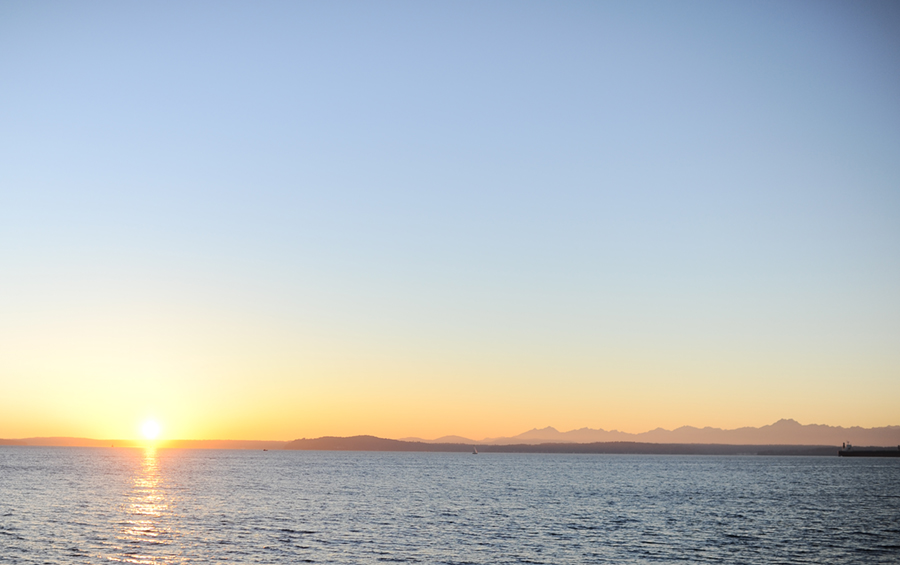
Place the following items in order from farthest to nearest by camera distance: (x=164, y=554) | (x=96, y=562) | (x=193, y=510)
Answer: (x=193, y=510) → (x=164, y=554) → (x=96, y=562)

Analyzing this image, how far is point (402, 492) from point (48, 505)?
4972 cm

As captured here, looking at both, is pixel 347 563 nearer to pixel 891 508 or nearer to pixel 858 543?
pixel 858 543

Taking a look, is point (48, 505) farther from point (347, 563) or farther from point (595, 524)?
point (595, 524)

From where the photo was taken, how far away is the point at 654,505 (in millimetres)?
91938

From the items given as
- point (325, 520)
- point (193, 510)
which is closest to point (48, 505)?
point (193, 510)

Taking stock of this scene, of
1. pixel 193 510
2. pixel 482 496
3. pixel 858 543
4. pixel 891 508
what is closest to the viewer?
pixel 858 543

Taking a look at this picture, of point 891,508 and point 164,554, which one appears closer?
point 164,554

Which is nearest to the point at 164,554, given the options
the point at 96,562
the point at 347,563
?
the point at 96,562

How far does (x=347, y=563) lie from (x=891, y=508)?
75.9 meters

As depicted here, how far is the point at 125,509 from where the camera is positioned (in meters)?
79.2

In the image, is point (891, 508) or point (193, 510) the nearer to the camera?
point (193, 510)

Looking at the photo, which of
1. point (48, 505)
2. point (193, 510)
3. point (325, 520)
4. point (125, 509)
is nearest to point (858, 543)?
point (325, 520)

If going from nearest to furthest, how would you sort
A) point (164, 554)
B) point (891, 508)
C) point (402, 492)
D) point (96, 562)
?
1. point (96, 562)
2. point (164, 554)
3. point (891, 508)
4. point (402, 492)

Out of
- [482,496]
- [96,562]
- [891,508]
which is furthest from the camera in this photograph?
[482,496]
